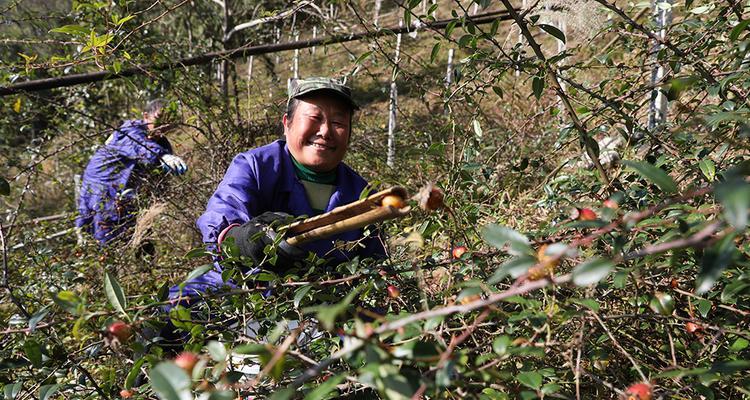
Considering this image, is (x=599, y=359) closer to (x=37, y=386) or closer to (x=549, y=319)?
(x=549, y=319)

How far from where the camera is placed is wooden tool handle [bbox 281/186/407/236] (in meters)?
0.95

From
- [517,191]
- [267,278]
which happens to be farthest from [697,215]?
[517,191]

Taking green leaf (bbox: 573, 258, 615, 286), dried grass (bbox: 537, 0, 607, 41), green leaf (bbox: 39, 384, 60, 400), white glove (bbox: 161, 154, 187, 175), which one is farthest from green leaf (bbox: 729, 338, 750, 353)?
white glove (bbox: 161, 154, 187, 175)

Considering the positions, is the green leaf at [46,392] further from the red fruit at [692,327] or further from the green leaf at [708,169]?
the green leaf at [708,169]

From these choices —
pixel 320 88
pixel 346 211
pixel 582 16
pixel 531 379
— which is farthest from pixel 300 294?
pixel 582 16

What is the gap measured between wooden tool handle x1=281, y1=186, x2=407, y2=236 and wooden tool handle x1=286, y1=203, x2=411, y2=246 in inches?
0.4

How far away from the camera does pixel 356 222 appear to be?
1.00m

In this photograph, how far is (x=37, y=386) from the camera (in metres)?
1.20

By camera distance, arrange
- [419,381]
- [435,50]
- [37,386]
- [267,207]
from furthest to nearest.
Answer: [267,207] → [435,50] → [37,386] → [419,381]

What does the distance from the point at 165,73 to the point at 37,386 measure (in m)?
2.60

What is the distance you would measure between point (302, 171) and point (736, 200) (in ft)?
Result: 5.32

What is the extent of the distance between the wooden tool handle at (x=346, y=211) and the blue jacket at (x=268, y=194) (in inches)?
19.6

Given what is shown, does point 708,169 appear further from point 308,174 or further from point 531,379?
point 308,174

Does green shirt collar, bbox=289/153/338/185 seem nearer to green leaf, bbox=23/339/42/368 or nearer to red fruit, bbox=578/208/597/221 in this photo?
green leaf, bbox=23/339/42/368
